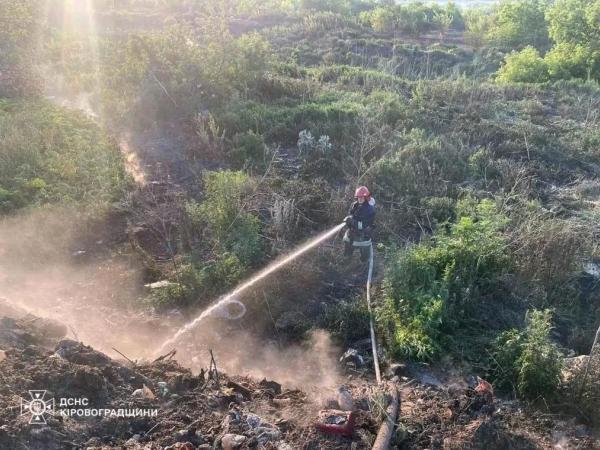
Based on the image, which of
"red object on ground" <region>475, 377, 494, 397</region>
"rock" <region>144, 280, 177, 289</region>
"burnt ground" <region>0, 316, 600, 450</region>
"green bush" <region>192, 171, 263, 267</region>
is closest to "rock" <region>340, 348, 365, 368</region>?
"burnt ground" <region>0, 316, 600, 450</region>

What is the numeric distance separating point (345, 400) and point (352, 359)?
3.48 ft

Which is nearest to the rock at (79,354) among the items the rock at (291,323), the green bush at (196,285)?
the green bush at (196,285)

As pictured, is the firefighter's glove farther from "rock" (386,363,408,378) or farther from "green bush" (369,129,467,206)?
"rock" (386,363,408,378)

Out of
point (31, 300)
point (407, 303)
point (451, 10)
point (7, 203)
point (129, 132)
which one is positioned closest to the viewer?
point (407, 303)

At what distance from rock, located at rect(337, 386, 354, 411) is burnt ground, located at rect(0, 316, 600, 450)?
2 cm

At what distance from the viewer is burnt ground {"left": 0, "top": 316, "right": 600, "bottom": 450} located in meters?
4.07

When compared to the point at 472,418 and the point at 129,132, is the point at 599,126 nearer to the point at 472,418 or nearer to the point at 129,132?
the point at 472,418

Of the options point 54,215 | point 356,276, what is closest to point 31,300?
point 54,215

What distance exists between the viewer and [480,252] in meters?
6.07

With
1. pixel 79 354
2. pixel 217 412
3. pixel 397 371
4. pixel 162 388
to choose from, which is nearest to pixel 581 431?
pixel 397 371

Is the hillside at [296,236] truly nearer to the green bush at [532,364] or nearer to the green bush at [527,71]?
the green bush at [532,364]

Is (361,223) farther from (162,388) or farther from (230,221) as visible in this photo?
(162,388)

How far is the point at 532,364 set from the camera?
4.81 metres

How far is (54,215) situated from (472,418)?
6.09m
